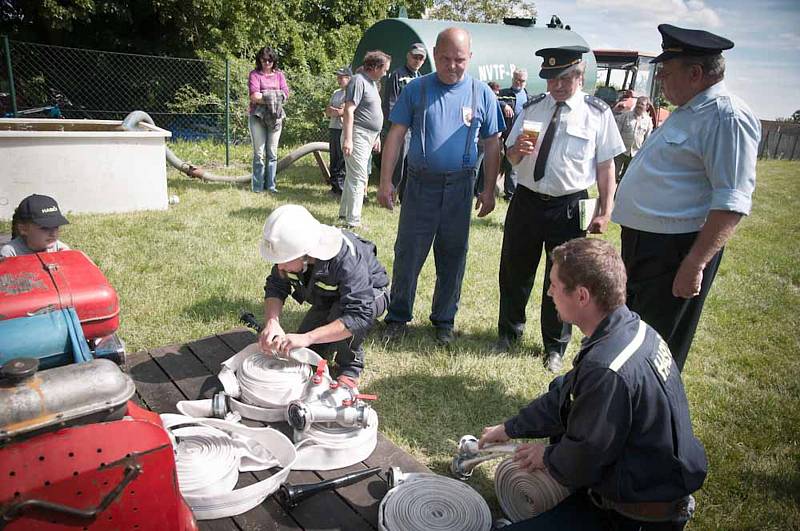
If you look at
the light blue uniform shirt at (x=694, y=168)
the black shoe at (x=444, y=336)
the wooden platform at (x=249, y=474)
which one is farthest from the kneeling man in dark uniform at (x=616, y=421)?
the black shoe at (x=444, y=336)

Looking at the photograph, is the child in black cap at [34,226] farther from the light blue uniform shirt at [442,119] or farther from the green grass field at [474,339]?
the light blue uniform shirt at [442,119]

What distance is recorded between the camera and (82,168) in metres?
6.15

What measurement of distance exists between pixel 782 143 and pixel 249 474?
24.0 meters

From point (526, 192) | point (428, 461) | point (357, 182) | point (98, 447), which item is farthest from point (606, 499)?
point (357, 182)

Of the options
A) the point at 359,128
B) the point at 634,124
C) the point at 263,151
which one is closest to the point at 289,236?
the point at 359,128

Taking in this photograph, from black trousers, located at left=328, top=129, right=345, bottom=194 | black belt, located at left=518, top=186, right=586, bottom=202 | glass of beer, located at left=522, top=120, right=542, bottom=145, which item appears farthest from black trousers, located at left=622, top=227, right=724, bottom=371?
black trousers, located at left=328, top=129, right=345, bottom=194

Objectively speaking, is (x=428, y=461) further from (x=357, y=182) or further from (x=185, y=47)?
(x=185, y=47)

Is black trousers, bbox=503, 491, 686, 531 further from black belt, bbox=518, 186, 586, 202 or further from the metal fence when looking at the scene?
the metal fence

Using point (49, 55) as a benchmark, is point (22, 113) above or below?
below

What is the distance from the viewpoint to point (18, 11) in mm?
13453

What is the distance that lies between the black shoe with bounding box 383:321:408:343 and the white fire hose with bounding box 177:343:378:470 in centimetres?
105

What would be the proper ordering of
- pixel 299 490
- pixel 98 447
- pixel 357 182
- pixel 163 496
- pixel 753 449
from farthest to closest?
pixel 357 182, pixel 753 449, pixel 299 490, pixel 163 496, pixel 98 447

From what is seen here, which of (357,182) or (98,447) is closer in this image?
(98,447)

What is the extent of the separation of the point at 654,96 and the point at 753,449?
12637mm
